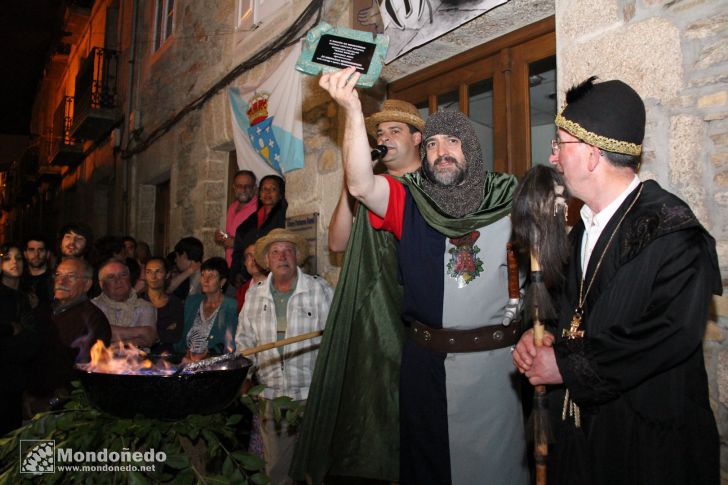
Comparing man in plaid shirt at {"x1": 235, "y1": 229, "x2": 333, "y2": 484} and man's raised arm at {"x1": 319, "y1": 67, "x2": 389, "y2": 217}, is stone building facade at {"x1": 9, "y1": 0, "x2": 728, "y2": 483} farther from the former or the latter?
man's raised arm at {"x1": 319, "y1": 67, "x2": 389, "y2": 217}

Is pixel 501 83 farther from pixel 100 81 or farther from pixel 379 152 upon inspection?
pixel 100 81

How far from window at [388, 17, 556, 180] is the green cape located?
2.56 ft

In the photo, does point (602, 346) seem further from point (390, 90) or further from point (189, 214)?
point (189, 214)

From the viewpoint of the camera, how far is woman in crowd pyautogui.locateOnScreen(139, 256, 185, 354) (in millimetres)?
3863

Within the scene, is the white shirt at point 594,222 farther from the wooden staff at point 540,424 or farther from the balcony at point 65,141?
the balcony at point 65,141

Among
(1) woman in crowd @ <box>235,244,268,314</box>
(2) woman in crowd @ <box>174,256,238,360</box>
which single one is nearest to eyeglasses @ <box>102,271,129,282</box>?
(2) woman in crowd @ <box>174,256,238,360</box>

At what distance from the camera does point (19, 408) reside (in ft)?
9.95

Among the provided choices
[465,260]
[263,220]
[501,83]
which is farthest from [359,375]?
[263,220]

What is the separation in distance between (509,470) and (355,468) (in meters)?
0.68

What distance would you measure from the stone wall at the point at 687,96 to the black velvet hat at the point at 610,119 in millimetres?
581

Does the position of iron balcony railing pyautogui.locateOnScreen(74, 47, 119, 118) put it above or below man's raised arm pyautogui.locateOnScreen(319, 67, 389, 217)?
above

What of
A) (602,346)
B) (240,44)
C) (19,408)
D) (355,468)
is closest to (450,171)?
(602,346)

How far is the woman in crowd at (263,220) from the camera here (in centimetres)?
446

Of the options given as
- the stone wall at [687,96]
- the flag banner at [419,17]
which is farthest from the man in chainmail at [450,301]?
the flag banner at [419,17]
